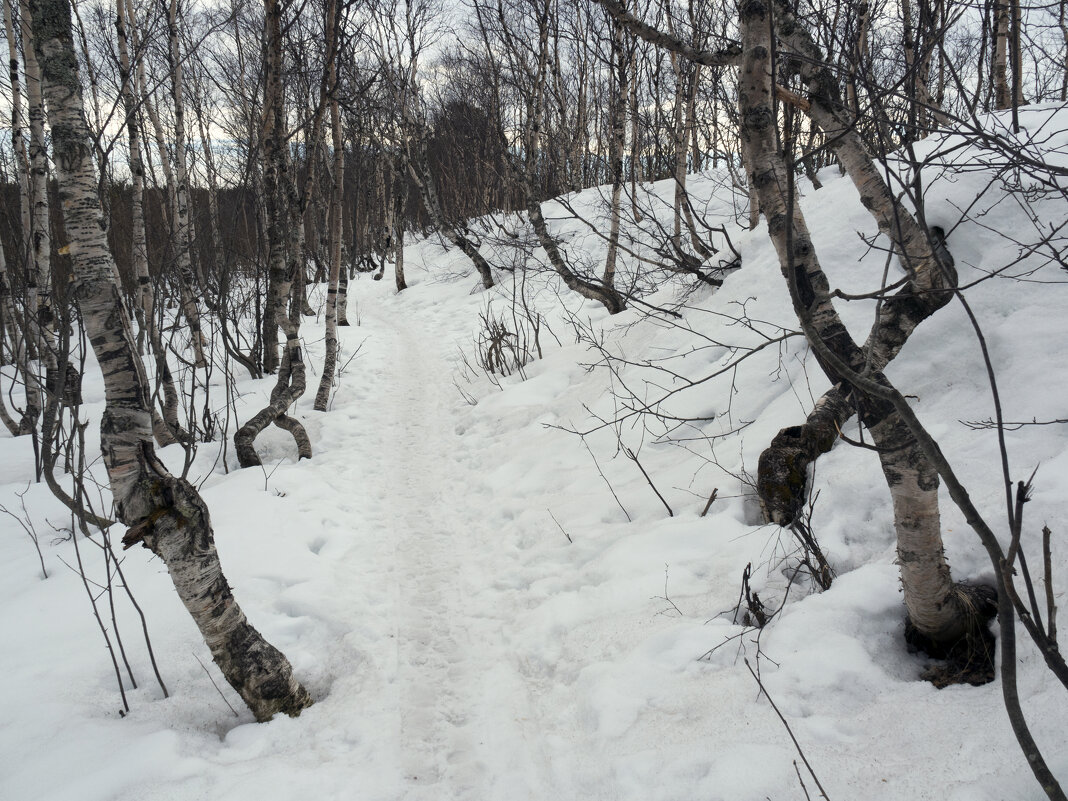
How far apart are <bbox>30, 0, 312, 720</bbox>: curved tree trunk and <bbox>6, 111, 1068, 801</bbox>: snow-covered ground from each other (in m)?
0.64

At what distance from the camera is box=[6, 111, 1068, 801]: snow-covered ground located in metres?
1.92

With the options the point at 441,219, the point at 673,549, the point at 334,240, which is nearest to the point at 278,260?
the point at 334,240

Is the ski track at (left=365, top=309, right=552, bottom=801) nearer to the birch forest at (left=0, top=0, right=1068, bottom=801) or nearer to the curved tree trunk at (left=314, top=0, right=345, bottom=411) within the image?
the birch forest at (left=0, top=0, right=1068, bottom=801)

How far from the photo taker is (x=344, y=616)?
3043 millimetres

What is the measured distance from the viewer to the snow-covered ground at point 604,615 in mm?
1915

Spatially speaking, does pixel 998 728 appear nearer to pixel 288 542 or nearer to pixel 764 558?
pixel 764 558

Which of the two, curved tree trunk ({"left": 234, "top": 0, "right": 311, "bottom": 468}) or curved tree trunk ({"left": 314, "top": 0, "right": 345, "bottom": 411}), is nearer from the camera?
curved tree trunk ({"left": 234, "top": 0, "right": 311, "bottom": 468})

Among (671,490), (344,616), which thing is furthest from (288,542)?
(671,490)

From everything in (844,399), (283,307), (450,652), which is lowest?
(450,652)

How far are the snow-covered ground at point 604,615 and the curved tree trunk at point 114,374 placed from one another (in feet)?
Result: 2.10

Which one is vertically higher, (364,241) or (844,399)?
(364,241)

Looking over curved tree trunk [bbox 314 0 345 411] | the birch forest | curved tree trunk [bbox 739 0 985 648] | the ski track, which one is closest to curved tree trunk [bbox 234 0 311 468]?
the birch forest

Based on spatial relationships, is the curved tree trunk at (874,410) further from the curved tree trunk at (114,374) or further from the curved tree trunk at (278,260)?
the curved tree trunk at (278,260)

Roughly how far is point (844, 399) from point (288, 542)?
3.19 m
